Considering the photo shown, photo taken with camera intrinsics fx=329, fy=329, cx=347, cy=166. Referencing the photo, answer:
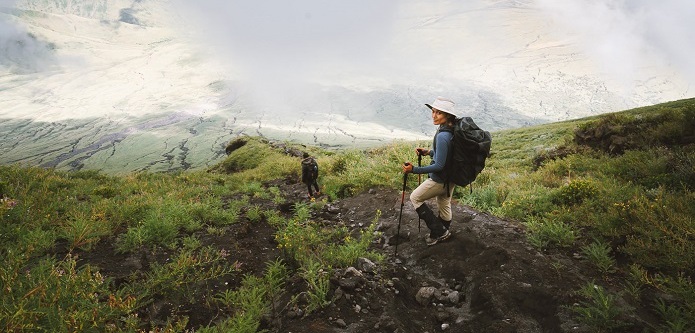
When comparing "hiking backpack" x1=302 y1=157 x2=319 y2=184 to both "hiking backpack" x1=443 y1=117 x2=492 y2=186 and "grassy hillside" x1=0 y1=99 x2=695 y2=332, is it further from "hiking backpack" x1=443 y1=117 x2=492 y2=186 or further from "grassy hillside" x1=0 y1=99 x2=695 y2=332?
"hiking backpack" x1=443 y1=117 x2=492 y2=186

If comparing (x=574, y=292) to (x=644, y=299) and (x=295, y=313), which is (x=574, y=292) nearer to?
(x=644, y=299)

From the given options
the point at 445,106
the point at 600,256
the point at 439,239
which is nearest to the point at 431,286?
the point at 439,239

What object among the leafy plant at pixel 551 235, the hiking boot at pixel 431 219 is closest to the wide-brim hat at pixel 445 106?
the hiking boot at pixel 431 219

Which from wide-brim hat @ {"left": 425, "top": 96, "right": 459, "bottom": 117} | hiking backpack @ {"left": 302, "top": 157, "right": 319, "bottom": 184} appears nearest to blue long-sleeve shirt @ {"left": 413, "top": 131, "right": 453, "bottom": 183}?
wide-brim hat @ {"left": 425, "top": 96, "right": 459, "bottom": 117}

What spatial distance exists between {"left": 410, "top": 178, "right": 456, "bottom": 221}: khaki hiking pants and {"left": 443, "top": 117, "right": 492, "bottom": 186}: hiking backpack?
40 cm

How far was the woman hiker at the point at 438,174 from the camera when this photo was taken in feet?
21.9

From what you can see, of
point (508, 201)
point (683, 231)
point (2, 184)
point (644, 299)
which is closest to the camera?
point (644, 299)

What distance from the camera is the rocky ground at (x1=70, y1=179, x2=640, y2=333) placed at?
4965 millimetres

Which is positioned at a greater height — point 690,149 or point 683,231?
point 683,231

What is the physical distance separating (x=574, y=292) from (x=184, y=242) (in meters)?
7.63

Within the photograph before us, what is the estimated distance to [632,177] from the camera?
33.4ft

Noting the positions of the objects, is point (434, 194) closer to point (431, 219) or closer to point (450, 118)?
point (431, 219)

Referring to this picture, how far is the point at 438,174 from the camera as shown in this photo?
7016 millimetres

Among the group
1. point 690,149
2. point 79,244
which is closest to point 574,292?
point 79,244
